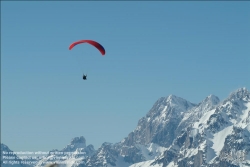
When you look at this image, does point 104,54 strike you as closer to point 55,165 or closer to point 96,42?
point 96,42

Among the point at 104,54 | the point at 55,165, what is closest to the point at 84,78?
the point at 104,54

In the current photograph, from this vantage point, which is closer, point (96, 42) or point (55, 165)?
point (55, 165)

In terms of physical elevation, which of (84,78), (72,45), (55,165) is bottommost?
(55,165)

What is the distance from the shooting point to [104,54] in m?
98.8

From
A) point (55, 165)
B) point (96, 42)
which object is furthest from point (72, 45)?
point (55, 165)

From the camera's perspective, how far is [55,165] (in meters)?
35.1

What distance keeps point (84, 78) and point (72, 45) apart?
7.13 metres

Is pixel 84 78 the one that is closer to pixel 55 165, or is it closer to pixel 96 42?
pixel 96 42

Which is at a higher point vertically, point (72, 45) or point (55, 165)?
point (72, 45)

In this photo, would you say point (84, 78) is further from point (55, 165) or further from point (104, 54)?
point (55, 165)

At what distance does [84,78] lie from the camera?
96438 mm

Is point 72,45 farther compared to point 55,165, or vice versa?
point 72,45

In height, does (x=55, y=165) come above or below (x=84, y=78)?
below

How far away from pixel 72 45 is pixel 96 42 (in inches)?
166
